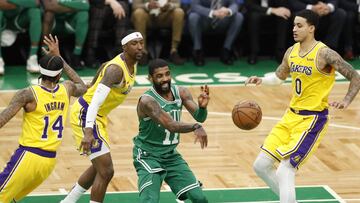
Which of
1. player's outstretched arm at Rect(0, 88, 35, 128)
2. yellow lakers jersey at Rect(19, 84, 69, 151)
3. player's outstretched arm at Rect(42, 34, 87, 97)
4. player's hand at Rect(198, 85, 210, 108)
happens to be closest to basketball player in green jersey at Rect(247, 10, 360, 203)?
player's hand at Rect(198, 85, 210, 108)

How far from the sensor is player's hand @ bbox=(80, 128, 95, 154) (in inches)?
313

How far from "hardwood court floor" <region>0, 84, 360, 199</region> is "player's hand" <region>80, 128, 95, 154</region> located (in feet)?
5.89

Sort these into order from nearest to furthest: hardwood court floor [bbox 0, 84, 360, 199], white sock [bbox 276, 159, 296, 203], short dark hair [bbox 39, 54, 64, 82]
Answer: short dark hair [bbox 39, 54, 64, 82]
white sock [bbox 276, 159, 296, 203]
hardwood court floor [bbox 0, 84, 360, 199]

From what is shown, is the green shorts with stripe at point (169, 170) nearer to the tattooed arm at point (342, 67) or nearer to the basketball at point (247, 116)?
the basketball at point (247, 116)

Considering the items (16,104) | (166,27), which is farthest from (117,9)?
(16,104)

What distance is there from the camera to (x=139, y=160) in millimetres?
8070

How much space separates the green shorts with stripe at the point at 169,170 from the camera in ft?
26.2

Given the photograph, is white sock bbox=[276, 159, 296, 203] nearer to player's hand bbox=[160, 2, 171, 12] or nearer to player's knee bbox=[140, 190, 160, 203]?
player's knee bbox=[140, 190, 160, 203]

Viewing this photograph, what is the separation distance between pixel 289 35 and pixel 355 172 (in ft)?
21.1

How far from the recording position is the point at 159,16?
15.3 meters

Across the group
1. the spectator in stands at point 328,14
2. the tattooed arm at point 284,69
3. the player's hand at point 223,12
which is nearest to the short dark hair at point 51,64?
the tattooed arm at point 284,69

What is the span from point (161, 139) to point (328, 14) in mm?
8344

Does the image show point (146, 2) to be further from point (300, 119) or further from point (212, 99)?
point (300, 119)

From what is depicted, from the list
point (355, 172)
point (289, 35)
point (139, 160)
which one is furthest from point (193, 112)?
point (289, 35)
